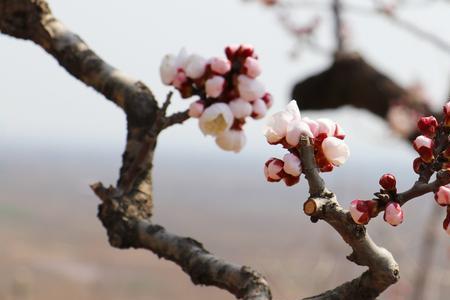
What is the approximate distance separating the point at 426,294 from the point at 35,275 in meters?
20.7

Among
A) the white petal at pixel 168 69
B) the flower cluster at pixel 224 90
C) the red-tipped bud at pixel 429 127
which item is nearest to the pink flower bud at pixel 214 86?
the flower cluster at pixel 224 90

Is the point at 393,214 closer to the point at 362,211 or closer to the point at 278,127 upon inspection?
the point at 362,211

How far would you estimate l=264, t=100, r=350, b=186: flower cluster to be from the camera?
101 centimetres

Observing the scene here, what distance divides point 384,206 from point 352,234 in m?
0.05

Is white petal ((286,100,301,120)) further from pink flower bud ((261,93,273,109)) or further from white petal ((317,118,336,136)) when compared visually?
pink flower bud ((261,93,273,109))

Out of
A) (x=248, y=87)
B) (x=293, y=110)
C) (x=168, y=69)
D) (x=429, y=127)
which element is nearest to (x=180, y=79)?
(x=168, y=69)

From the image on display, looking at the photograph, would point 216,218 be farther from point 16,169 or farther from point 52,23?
point 52,23

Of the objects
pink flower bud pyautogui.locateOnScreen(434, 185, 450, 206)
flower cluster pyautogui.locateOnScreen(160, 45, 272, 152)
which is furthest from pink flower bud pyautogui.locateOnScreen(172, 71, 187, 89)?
pink flower bud pyautogui.locateOnScreen(434, 185, 450, 206)

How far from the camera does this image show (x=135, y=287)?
2408cm

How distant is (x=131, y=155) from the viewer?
64.7 inches

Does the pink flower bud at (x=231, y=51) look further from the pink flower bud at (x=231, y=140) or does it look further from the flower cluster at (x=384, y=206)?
the flower cluster at (x=384, y=206)

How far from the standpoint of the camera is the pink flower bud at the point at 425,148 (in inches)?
38.9

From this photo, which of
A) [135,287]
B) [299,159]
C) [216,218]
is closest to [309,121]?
[299,159]

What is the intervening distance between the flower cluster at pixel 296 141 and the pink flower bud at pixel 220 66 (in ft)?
1.26
